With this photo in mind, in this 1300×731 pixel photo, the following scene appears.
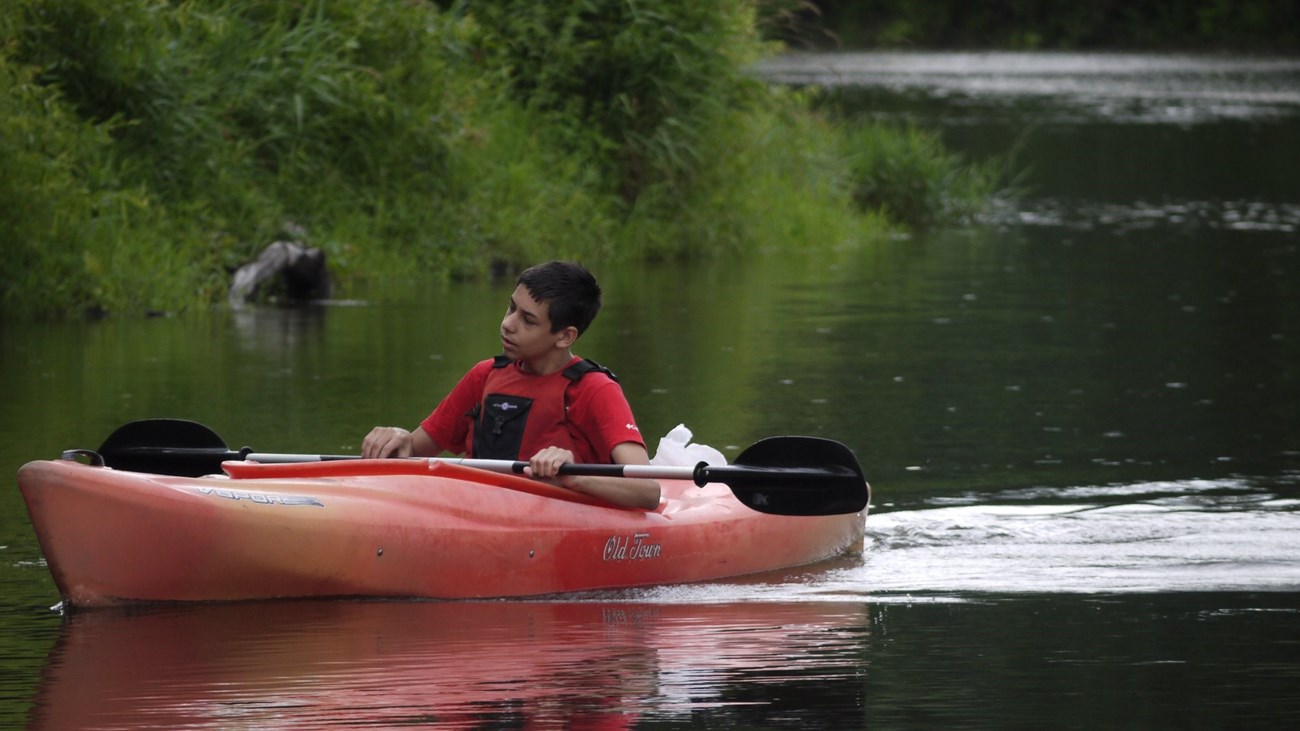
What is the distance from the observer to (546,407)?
23.7 ft

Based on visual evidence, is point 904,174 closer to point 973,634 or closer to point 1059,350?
point 1059,350

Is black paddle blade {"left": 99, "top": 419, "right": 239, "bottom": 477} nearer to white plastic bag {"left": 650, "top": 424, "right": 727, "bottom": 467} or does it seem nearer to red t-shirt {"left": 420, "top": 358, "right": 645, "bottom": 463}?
red t-shirt {"left": 420, "top": 358, "right": 645, "bottom": 463}

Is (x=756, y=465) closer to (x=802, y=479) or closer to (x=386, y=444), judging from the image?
(x=802, y=479)

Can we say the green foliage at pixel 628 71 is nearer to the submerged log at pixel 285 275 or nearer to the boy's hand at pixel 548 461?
the submerged log at pixel 285 275

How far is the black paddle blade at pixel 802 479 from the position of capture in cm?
748

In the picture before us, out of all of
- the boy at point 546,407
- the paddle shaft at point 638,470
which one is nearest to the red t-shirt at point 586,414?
the boy at point 546,407

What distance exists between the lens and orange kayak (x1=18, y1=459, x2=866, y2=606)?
655 centimetres

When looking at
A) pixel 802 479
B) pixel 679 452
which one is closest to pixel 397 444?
pixel 679 452

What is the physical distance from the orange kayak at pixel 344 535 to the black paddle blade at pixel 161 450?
0.71m

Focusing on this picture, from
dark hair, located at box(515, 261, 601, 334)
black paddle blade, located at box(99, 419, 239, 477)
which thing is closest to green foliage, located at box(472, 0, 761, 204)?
black paddle blade, located at box(99, 419, 239, 477)

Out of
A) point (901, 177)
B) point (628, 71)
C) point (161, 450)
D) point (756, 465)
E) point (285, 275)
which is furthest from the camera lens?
point (901, 177)

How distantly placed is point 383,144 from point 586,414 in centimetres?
1093

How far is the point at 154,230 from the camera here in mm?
15617

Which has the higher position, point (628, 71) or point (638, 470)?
point (628, 71)
